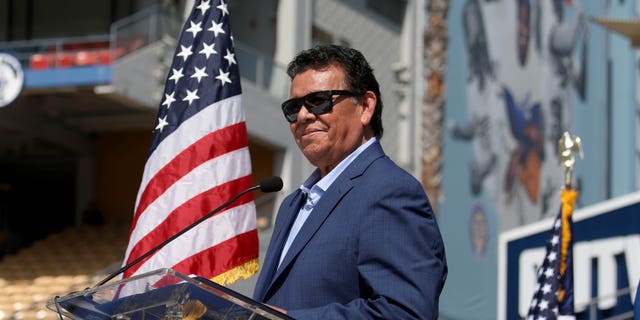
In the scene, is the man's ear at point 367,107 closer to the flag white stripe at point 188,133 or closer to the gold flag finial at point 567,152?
the flag white stripe at point 188,133

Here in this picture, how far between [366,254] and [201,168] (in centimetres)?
280

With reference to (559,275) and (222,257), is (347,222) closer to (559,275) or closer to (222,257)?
(222,257)

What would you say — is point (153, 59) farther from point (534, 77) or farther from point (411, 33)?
point (534, 77)

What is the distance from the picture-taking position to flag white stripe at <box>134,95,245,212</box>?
5805 mm

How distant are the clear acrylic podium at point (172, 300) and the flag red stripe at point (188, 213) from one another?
248cm

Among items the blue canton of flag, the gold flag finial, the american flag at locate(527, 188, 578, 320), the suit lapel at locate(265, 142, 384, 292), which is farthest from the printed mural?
the suit lapel at locate(265, 142, 384, 292)

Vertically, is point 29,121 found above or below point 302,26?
below

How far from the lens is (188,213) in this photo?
572cm

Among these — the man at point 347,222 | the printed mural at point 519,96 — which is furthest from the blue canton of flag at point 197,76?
the printed mural at point 519,96

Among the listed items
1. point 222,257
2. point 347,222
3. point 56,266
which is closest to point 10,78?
point 56,266

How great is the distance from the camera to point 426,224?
3.12 m

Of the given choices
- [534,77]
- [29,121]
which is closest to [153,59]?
[29,121]

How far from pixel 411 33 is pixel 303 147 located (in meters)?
20.2

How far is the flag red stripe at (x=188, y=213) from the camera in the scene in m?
5.59
